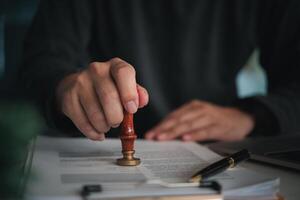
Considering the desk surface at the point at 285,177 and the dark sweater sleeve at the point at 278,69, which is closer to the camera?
the desk surface at the point at 285,177

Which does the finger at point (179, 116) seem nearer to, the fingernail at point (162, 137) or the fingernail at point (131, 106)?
the fingernail at point (162, 137)

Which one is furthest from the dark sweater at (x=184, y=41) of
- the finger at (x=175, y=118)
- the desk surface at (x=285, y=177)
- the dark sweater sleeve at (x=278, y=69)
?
the desk surface at (x=285, y=177)

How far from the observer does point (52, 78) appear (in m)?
0.57

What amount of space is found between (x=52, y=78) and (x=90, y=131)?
0.19 meters

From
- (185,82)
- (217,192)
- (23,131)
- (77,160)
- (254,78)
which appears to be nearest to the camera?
(217,192)

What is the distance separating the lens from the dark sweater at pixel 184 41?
74 centimetres

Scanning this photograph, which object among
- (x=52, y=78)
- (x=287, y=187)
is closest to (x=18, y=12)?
(x=52, y=78)

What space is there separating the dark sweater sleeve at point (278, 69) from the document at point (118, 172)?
9.0 inches

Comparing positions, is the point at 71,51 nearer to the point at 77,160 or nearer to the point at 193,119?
the point at 193,119

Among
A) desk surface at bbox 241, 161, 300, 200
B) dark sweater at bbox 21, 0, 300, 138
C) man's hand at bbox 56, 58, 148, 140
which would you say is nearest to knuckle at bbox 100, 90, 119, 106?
man's hand at bbox 56, 58, 148, 140

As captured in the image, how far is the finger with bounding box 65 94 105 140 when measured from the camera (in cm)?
40

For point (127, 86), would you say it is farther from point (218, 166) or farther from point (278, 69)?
point (278, 69)

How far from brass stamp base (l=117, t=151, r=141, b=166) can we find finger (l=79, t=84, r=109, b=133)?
0.09 ft

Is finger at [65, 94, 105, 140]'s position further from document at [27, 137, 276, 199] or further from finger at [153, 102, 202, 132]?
finger at [153, 102, 202, 132]
